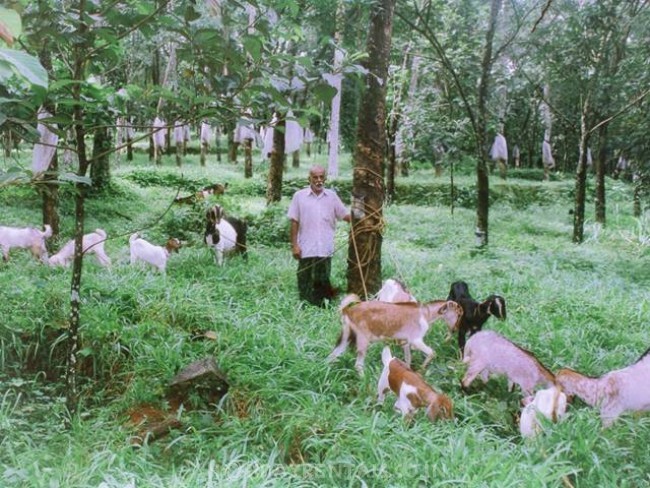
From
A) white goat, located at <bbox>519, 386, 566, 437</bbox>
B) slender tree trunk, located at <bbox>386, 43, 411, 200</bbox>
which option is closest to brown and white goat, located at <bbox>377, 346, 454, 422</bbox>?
white goat, located at <bbox>519, 386, 566, 437</bbox>

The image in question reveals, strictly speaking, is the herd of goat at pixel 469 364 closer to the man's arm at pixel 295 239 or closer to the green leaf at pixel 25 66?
the man's arm at pixel 295 239

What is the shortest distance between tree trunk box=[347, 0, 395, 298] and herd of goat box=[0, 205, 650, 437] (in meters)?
0.67

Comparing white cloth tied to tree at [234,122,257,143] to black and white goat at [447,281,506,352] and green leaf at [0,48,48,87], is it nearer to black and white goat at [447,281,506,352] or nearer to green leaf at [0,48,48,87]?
green leaf at [0,48,48,87]

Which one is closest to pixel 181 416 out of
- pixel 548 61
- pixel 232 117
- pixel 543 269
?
pixel 232 117

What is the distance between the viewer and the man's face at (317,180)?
5.64 metres

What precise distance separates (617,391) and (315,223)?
2.92m

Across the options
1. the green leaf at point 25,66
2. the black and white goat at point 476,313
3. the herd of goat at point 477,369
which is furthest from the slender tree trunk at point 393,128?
the green leaf at point 25,66

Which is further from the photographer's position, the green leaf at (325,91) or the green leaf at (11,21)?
the green leaf at (325,91)

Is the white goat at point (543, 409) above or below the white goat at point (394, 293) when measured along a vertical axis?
below

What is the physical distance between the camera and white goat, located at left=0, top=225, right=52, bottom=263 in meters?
6.69

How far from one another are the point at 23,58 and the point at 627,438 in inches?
139

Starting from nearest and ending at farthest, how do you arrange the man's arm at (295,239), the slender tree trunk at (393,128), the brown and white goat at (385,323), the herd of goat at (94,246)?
the brown and white goat at (385,323) < the man's arm at (295,239) < the herd of goat at (94,246) < the slender tree trunk at (393,128)

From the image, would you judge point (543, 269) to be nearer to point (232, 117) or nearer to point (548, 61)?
point (548, 61)

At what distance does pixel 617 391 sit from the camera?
3.67 metres
